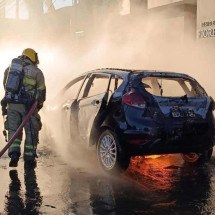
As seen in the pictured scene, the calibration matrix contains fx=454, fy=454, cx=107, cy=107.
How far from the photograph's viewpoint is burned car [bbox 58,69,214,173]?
20.6ft

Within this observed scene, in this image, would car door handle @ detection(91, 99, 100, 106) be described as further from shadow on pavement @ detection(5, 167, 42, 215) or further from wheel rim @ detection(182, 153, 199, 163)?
wheel rim @ detection(182, 153, 199, 163)

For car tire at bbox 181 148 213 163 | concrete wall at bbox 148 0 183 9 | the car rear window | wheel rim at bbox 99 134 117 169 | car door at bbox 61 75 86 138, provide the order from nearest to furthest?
wheel rim at bbox 99 134 117 169 → the car rear window → car tire at bbox 181 148 213 163 → car door at bbox 61 75 86 138 → concrete wall at bbox 148 0 183 9

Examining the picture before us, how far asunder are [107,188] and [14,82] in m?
2.46

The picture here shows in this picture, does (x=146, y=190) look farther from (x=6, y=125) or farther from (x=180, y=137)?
(x=6, y=125)

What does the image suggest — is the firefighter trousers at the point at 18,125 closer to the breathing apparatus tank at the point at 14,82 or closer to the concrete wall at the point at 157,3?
the breathing apparatus tank at the point at 14,82

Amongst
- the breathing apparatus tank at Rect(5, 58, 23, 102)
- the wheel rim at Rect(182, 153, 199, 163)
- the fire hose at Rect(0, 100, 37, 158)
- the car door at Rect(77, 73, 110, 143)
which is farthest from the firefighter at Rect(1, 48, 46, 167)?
the wheel rim at Rect(182, 153, 199, 163)

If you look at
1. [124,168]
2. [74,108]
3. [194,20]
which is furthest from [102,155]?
[194,20]

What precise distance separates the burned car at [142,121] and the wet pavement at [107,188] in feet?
1.19

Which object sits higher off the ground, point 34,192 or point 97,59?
point 97,59

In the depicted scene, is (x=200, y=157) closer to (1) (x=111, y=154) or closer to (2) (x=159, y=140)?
(2) (x=159, y=140)

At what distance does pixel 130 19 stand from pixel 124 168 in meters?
11.8

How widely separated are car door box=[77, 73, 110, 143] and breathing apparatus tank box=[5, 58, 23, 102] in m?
1.05

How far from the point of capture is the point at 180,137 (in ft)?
21.0

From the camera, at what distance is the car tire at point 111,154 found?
6368 millimetres
